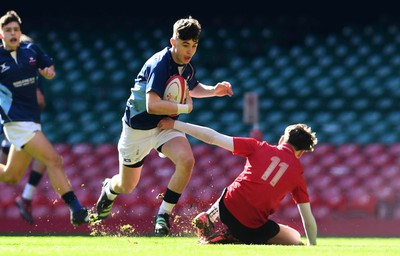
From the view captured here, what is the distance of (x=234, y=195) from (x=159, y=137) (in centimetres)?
88

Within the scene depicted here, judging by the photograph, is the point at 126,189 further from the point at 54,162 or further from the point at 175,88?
the point at 175,88

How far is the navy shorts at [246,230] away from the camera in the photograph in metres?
7.05

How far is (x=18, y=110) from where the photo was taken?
29.0 ft

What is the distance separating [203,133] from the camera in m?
7.06

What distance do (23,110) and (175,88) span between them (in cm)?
223

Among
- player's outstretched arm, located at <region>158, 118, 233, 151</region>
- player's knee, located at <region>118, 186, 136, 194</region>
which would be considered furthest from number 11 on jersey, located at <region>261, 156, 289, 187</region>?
player's knee, located at <region>118, 186, 136, 194</region>

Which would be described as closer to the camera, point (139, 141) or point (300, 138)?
point (300, 138)

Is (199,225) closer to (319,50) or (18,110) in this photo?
(18,110)

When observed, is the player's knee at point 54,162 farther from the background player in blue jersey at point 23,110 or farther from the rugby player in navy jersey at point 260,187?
the rugby player in navy jersey at point 260,187

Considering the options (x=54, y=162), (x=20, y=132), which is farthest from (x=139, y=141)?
(x=20, y=132)

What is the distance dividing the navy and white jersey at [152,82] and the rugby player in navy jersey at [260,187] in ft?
1.34

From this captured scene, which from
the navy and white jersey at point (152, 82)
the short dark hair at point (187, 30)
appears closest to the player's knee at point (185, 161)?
the navy and white jersey at point (152, 82)

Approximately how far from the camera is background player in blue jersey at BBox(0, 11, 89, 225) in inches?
339

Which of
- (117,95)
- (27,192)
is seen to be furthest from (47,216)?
(117,95)
